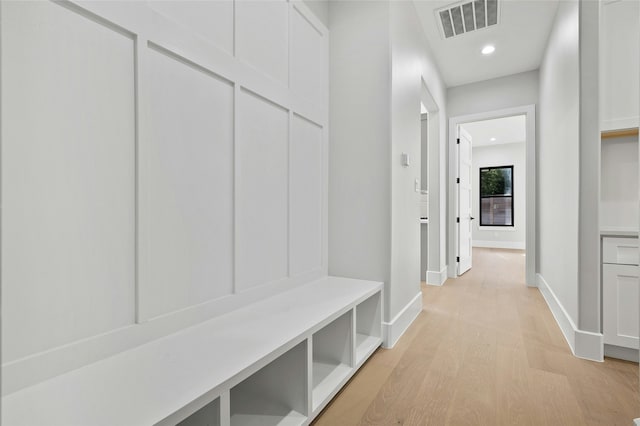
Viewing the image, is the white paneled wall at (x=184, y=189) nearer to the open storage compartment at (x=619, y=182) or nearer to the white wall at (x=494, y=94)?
Result: the open storage compartment at (x=619, y=182)

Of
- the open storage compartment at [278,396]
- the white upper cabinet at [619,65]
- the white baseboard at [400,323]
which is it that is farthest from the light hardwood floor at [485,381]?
the white upper cabinet at [619,65]

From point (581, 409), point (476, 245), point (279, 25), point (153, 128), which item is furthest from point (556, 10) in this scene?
point (476, 245)

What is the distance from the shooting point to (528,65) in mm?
3771

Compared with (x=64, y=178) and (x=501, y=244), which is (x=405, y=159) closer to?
(x=64, y=178)

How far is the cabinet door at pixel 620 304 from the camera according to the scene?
1.88 metres

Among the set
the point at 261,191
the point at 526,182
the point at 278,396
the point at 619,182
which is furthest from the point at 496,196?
the point at 278,396

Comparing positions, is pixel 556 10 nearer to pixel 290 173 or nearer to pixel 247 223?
pixel 290 173

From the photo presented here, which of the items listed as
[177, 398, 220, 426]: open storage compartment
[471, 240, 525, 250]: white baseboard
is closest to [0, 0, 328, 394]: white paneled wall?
[177, 398, 220, 426]: open storage compartment

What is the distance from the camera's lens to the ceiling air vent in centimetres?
271

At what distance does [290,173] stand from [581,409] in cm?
187

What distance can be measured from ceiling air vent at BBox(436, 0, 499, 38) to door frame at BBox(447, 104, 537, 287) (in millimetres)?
1341

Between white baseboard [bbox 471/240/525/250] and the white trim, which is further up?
the white trim

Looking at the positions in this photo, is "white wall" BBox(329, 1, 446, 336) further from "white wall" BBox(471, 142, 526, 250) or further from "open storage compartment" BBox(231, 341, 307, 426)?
"white wall" BBox(471, 142, 526, 250)

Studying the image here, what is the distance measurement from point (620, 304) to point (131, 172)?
275 centimetres
